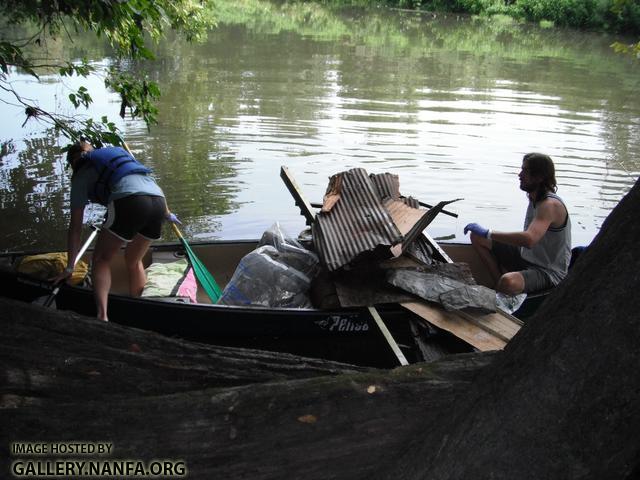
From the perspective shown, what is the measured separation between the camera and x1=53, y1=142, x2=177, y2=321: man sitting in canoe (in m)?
4.46

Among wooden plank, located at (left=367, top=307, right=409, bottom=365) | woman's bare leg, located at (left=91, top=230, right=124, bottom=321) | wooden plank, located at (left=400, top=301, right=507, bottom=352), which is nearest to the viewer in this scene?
wooden plank, located at (left=367, top=307, right=409, bottom=365)

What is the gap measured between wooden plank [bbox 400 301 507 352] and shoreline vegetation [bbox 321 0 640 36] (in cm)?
2928

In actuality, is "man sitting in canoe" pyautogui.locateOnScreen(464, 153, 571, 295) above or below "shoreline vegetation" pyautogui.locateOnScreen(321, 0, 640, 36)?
below

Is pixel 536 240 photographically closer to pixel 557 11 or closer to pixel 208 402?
pixel 208 402

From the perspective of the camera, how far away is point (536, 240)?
4.73 m

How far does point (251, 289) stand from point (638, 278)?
3888mm

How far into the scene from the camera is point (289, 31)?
83.0ft

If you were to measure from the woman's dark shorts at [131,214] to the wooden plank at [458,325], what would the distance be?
1994 millimetres

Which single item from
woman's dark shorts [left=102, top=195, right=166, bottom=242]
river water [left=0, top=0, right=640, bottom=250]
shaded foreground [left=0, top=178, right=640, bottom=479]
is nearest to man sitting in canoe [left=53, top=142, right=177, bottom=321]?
woman's dark shorts [left=102, top=195, right=166, bottom=242]

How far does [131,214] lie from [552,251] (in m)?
3.31

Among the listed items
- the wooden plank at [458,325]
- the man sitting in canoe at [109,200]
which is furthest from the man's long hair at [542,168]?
the man sitting in canoe at [109,200]

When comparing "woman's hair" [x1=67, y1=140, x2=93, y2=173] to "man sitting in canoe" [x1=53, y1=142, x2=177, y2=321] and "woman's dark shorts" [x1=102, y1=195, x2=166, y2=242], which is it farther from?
"woman's dark shorts" [x1=102, y1=195, x2=166, y2=242]

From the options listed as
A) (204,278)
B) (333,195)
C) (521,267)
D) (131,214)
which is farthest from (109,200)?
(521,267)

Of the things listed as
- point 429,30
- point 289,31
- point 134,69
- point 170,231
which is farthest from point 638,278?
point 429,30
